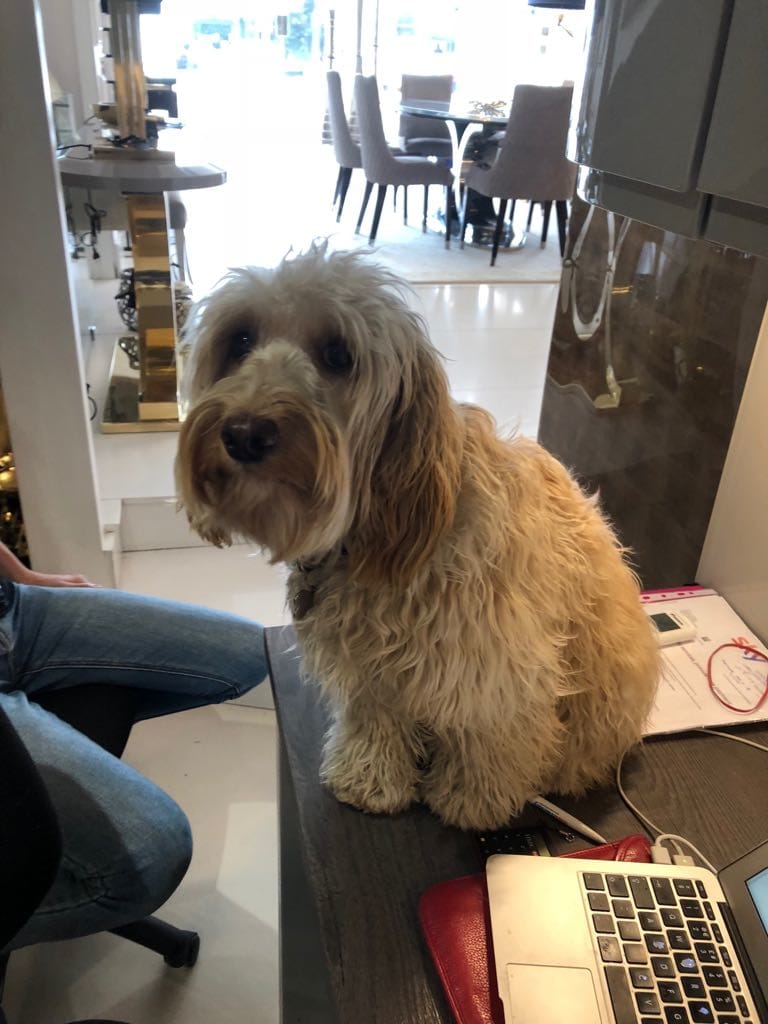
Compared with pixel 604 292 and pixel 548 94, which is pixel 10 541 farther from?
pixel 548 94

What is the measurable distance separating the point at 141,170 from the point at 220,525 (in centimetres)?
188

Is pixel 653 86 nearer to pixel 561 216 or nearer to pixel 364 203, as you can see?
pixel 364 203

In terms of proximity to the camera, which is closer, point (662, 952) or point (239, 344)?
point (662, 952)

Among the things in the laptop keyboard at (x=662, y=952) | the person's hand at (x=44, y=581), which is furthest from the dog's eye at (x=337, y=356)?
the person's hand at (x=44, y=581)

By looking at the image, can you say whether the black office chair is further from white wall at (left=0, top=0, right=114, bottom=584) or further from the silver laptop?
white wall at (left=0, top=0, right=114, bottom=584)

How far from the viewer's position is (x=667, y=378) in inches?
57.1

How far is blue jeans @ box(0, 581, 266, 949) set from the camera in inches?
40.4

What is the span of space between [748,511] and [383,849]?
0.75m

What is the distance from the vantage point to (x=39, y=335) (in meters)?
1.75

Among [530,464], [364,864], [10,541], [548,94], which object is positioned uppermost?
[548,94]

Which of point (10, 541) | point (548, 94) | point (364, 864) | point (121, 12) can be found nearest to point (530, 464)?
point (364, 864)

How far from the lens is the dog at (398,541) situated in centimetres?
86

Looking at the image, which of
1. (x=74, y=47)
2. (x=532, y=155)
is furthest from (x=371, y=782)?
(x=532, y=155)

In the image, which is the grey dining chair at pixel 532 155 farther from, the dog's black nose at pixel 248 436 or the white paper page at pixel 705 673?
the dog's black nose at pixel 248 436
